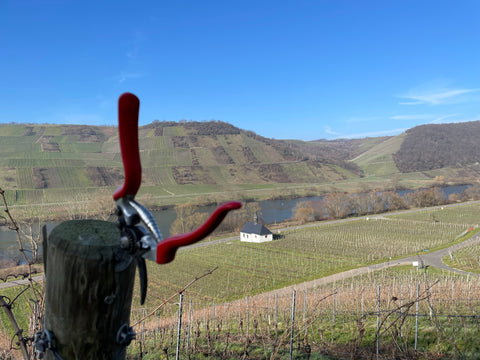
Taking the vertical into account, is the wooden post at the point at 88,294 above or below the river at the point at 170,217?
above

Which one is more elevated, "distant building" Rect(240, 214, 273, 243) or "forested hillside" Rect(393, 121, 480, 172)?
"forested hillside" Rect(393, 121, 480, 172)

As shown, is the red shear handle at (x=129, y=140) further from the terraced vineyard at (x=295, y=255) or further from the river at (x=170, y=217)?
the river at (x=170, y=217)

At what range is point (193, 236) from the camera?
58.6 inches

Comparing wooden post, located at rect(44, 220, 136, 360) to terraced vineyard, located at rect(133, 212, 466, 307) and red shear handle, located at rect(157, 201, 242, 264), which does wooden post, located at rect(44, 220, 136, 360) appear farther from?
terraced vineyard, located at rect(133, 212, 466, 307)

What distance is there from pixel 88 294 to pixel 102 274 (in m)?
0.13

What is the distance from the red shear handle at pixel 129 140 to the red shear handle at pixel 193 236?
41 cm

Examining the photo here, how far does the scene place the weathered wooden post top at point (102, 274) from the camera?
A: 1.72 metres

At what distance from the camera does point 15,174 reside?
326ft

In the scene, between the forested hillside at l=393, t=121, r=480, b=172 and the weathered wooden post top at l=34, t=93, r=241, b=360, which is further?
the forested hillside at l=393, t=121, r=480, b=172

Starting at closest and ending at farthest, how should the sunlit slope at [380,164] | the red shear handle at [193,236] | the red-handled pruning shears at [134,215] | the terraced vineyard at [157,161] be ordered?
the red shear handle at [193,236] → the red-handled pruning shears at [134,215] → the terraced vineyard at [157,161] → the sunlit slope at [380,164]

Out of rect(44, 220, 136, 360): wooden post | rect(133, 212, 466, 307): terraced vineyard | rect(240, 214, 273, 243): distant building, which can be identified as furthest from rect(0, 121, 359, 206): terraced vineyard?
rect(44, 220, 136, 360): wooden post

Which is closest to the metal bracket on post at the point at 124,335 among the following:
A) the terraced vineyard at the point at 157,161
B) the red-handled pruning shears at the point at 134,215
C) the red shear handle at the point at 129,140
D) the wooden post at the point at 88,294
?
the wooden post at the point at 88,294

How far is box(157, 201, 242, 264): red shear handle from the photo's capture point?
1377 millimetres

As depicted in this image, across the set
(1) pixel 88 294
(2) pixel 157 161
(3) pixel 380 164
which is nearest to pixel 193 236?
(1) pixel 88 294
